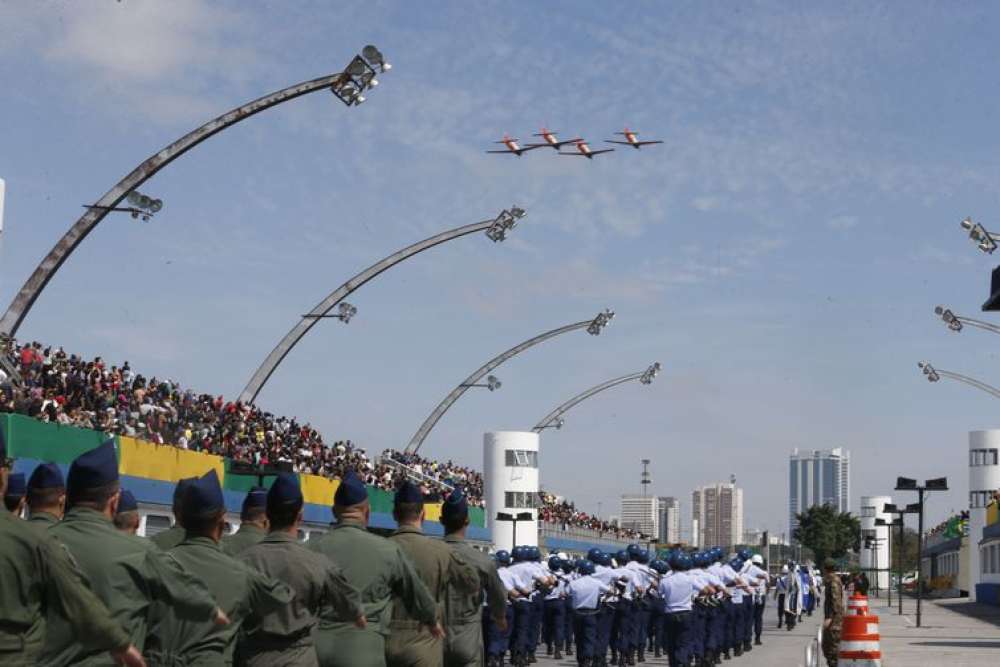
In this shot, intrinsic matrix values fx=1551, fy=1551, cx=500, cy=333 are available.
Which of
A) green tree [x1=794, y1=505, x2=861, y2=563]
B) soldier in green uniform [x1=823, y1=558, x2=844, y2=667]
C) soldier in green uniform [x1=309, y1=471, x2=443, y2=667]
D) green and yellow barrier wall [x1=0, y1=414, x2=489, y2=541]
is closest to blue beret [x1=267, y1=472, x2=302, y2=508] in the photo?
soldier in green uniform [x1=309, y1=471, x2=443, y2=667]

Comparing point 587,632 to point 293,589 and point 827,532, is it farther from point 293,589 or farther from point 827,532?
point 827,532

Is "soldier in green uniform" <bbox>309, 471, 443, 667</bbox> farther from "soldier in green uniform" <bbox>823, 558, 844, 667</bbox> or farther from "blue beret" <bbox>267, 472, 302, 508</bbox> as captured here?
"soldier in green uniform" <bbox>823, 558, 844, 667</bbox>

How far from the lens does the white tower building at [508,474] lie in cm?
6831

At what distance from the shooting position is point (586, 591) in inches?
885

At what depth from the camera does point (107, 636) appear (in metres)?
5.78

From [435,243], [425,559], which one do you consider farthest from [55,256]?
[435,243]

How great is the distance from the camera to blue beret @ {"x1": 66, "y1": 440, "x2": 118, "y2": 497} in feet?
21.4

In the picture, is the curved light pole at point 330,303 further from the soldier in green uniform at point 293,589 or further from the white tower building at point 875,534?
the white tower building at point 875,534

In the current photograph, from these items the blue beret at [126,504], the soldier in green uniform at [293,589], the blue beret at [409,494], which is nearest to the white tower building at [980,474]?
the blue beret at [409,494]

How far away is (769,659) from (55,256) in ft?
44.5

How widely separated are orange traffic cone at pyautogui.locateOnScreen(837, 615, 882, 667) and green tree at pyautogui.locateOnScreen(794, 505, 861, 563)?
351 ft

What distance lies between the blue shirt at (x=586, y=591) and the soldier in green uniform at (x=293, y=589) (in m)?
14.2

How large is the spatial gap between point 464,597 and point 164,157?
14203 mm

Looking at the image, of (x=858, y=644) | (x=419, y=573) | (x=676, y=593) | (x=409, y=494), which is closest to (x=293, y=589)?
(x=409, y=494)
